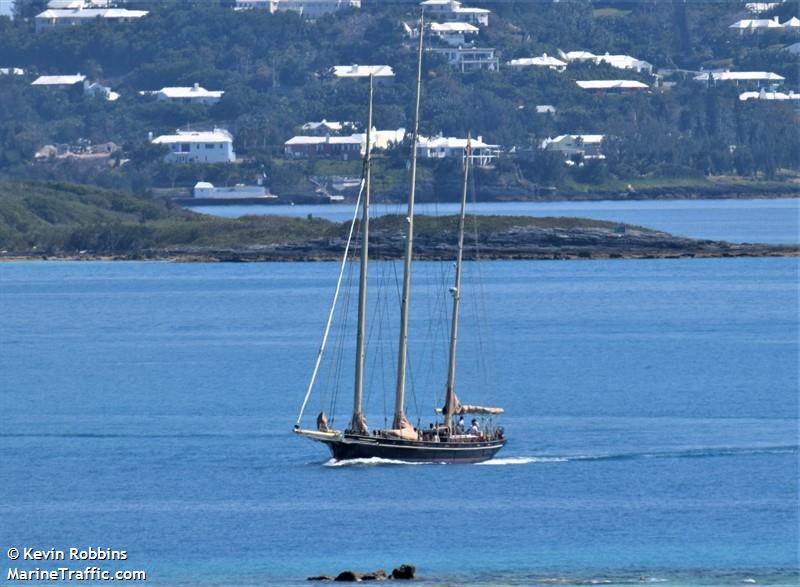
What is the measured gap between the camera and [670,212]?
16875 cm

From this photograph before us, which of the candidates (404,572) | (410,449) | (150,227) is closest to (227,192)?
(150,227)

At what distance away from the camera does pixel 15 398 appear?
188 ft

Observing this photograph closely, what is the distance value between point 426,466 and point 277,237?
79263 mm

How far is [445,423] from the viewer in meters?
43.8

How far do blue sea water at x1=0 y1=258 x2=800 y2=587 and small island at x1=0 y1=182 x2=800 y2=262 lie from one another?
87.5 ft

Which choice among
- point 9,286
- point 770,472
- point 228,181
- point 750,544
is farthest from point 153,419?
point 228,181

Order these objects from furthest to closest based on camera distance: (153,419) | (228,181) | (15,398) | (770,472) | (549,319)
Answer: (228,181), (549,319), (15,398), (153,419), (770,472)

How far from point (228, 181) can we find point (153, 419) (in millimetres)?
138897

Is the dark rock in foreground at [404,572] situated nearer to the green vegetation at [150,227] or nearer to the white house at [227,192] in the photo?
the green vegetation at [150,227]

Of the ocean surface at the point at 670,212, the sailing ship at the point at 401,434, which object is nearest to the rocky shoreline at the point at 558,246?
the ocean surface at the point at 670,212

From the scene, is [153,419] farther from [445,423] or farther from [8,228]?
[8,228]

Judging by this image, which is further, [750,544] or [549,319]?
[549,319]

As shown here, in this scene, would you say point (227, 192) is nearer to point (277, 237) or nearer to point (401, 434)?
point (277, 237)

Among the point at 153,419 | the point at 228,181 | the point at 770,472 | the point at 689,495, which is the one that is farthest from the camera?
the point at 228,181
